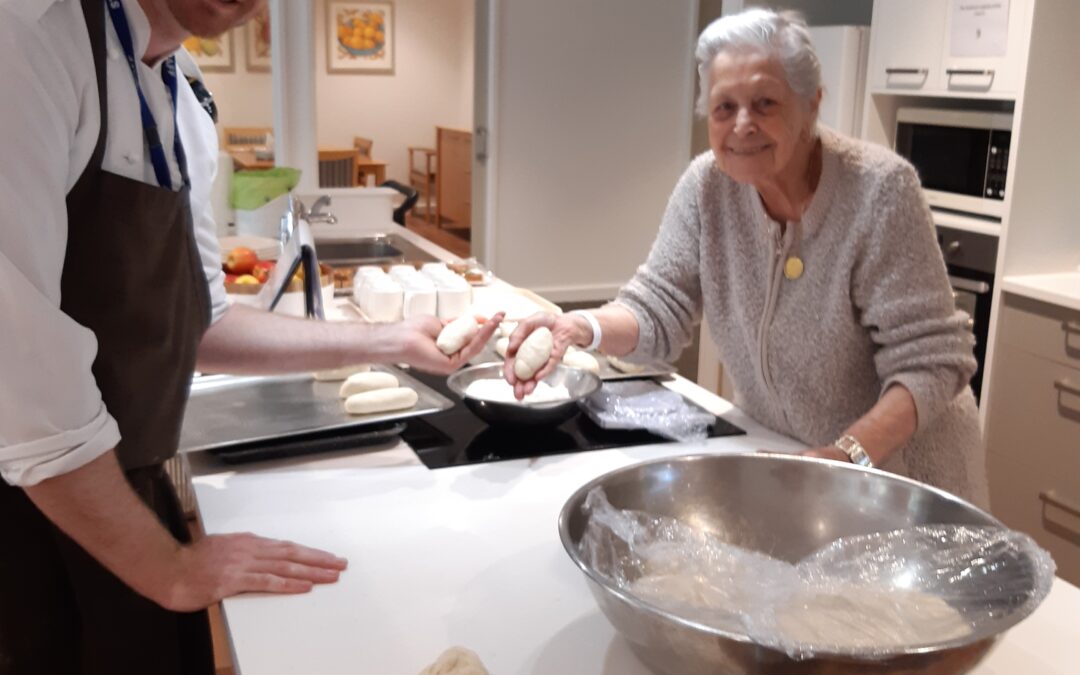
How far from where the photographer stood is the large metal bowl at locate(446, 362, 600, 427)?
1472 mm

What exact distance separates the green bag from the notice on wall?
213cm

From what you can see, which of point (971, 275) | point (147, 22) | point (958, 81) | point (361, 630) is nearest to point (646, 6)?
point (958, 81)

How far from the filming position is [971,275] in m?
2.82

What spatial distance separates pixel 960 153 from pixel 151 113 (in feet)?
8.17

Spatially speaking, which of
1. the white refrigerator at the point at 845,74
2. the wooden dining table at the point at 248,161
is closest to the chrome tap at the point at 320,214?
the wooden dining table at the point at 248,161

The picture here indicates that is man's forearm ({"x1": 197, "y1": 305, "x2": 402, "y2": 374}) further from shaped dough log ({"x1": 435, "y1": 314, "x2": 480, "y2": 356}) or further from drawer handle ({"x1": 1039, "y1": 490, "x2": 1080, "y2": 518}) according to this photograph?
drawer handle ({"x1": 1039, "y1": 490, "x2": 1080, "y2": 518})

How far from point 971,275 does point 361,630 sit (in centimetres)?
241

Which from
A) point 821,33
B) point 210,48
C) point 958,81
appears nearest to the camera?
point 958,81

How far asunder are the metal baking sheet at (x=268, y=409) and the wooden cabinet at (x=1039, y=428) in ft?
5.92

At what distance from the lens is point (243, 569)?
1019 millimetres

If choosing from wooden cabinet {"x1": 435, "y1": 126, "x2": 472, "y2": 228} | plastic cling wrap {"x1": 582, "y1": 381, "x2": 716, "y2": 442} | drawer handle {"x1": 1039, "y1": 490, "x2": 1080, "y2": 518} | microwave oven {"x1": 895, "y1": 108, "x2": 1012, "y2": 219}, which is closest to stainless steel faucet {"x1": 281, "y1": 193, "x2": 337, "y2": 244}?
plastic cling wrap {"x1": 582, "y1": 381, "x2": 716, "y2": 442}

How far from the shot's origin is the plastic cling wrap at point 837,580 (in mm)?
827

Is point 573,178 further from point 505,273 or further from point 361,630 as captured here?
point 361,630

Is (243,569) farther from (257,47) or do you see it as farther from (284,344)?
(257,47)
